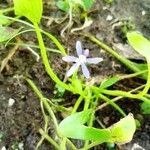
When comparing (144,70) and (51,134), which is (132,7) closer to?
(144,70)

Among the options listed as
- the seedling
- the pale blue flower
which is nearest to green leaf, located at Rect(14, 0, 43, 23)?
the pale blue flower

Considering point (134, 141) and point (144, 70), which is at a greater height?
point (144, 70)

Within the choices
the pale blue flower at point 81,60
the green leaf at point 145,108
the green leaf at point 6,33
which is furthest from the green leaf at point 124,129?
the green leaf at point 6,33

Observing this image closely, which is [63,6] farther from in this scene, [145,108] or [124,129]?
[124,129]

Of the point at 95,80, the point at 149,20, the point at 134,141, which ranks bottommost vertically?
the point at 134,141

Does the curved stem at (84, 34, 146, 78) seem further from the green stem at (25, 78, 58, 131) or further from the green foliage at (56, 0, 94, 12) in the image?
the green stem at (25, 78, 58, 131)

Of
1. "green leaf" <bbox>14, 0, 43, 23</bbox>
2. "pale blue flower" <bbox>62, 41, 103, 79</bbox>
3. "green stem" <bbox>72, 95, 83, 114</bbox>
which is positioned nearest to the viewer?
"green leaf" <bbox>14, 0, 43, 23</bbox>

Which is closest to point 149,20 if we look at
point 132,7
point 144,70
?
point 132,7
